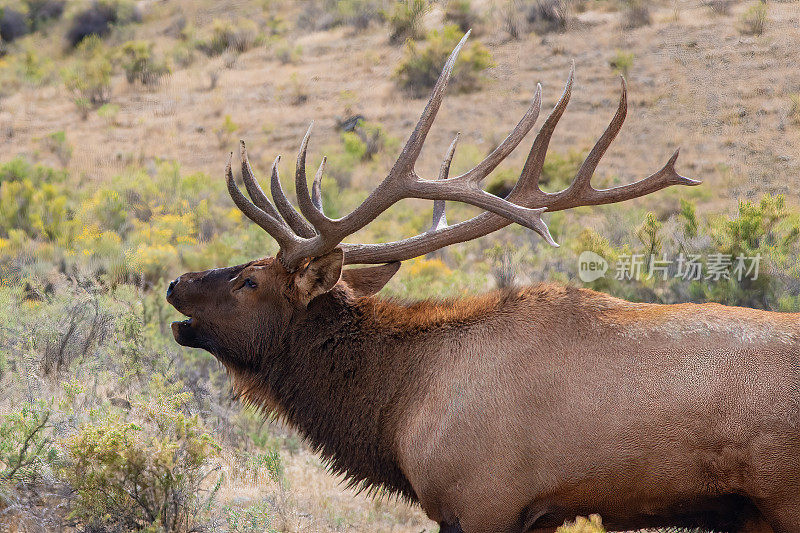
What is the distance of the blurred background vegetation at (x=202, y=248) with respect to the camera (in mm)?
4926

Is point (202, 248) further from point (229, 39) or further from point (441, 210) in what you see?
point (229, 39)

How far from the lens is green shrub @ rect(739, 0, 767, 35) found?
21.9m

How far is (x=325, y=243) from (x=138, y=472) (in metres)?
1.75

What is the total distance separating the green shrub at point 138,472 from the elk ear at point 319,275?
1.01 meters

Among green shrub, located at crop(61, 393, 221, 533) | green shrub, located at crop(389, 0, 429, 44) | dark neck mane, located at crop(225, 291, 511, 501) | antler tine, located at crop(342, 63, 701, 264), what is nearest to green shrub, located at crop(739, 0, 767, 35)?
green shrub, located at crop(389, 0, 429, 44)

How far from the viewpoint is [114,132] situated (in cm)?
2348

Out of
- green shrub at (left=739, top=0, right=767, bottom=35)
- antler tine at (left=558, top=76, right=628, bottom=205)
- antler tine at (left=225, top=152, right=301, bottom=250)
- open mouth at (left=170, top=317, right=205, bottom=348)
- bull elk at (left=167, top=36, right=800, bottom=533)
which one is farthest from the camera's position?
green shrub at (left=739, top=0, right=767, bottom=35)

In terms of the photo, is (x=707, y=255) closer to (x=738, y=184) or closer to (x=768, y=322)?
(x=768, y=322)

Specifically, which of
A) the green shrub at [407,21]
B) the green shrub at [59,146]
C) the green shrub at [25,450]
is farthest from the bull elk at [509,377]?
the green shrub at [407,21]

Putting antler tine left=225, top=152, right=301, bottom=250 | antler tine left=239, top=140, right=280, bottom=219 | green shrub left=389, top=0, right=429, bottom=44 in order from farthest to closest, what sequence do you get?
green shrub left=389, top=0, right=429, bottom=44 < antler tine left=239, top=140, right=280, bottom=219 < antler tine left=225, top=152, right=301, bottom=250

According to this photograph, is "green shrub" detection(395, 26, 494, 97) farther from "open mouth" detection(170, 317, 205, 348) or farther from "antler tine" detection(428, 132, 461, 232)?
"open mouth" detection(170, 317, 205, 348)

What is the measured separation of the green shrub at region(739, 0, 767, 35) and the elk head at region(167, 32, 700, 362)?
19677mm

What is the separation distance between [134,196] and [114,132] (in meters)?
7.99

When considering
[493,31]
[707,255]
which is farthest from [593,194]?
[493,31]
